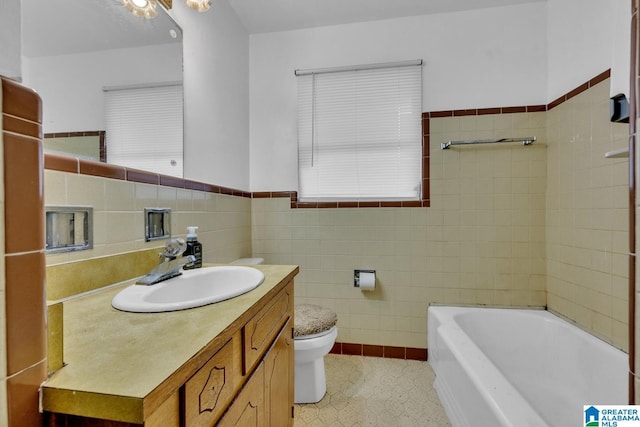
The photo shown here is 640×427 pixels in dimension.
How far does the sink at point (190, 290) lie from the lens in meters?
0.70

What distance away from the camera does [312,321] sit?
5.05 ft

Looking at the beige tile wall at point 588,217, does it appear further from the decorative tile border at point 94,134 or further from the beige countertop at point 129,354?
the decorative tile border at point 94,134

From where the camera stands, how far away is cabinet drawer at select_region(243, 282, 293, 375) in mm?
725

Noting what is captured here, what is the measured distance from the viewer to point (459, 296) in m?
1.94

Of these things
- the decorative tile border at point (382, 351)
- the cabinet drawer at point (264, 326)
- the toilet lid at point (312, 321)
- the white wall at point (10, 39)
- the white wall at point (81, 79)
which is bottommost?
the decorative tile border at point (382, 351)

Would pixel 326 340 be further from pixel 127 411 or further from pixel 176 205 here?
pixel 127 411

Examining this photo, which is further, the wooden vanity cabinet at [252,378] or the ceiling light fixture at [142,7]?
the ceiling light fixture at [142,7]

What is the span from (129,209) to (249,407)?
31.2 inches

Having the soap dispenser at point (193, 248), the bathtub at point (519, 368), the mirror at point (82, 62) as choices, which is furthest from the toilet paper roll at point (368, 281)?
the mirror at point (82, 62)

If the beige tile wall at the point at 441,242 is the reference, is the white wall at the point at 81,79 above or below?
above

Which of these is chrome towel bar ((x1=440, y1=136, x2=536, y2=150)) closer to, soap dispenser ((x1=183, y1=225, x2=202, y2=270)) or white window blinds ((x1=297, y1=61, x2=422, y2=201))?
white window blinds ((x1=297, y1=61, x2=422, y2=201))

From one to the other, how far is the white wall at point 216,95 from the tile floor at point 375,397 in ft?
4.64

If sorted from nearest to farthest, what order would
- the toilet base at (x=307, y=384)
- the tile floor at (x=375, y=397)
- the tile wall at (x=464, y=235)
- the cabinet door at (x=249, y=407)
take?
the cabinet door at (x=249, y=407)
the tile floor at (x=375, y=397)
the toilet base at (x=307, y=384)
the tile wall at (x=464, y=235)

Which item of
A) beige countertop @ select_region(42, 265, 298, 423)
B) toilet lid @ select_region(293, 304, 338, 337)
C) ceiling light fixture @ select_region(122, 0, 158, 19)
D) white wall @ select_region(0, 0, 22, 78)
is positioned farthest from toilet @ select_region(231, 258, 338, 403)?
ceiling light fixture @ select_region(122, 0, 158, 19)
